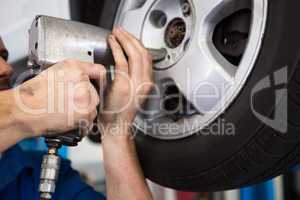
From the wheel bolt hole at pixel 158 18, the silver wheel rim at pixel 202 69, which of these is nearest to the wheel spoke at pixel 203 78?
the silver wheel rim at pixel 202 69

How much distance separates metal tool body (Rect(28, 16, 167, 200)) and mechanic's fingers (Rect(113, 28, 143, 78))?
0.13ft

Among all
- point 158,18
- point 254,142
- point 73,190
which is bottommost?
point 73,190

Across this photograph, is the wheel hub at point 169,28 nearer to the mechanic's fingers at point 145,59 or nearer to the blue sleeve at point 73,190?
the mechanic's fingers at point 145,59

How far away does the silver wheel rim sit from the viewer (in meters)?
0.60

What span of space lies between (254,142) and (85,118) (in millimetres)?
267

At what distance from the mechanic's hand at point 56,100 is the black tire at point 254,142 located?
0.20m

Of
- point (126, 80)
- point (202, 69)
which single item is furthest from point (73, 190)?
point (202, 69)

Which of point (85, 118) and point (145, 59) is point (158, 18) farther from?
point (85, 118)

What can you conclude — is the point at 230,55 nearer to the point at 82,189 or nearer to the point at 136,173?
the point at 136,173

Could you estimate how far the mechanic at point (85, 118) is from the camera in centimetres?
62

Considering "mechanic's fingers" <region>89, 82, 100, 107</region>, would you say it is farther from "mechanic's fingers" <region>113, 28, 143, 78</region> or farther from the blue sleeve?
the blue sleeve

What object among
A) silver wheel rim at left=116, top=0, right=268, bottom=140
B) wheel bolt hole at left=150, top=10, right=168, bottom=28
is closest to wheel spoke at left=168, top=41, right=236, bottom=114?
silver wheel rim at left=116, top=0, right=268, bottom=140

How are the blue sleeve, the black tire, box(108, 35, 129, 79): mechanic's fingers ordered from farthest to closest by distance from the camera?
the blue sleeve, box(108, 35, 129, 79): mechanic's fingers, the black tire

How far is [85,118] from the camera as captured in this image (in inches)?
24.6
